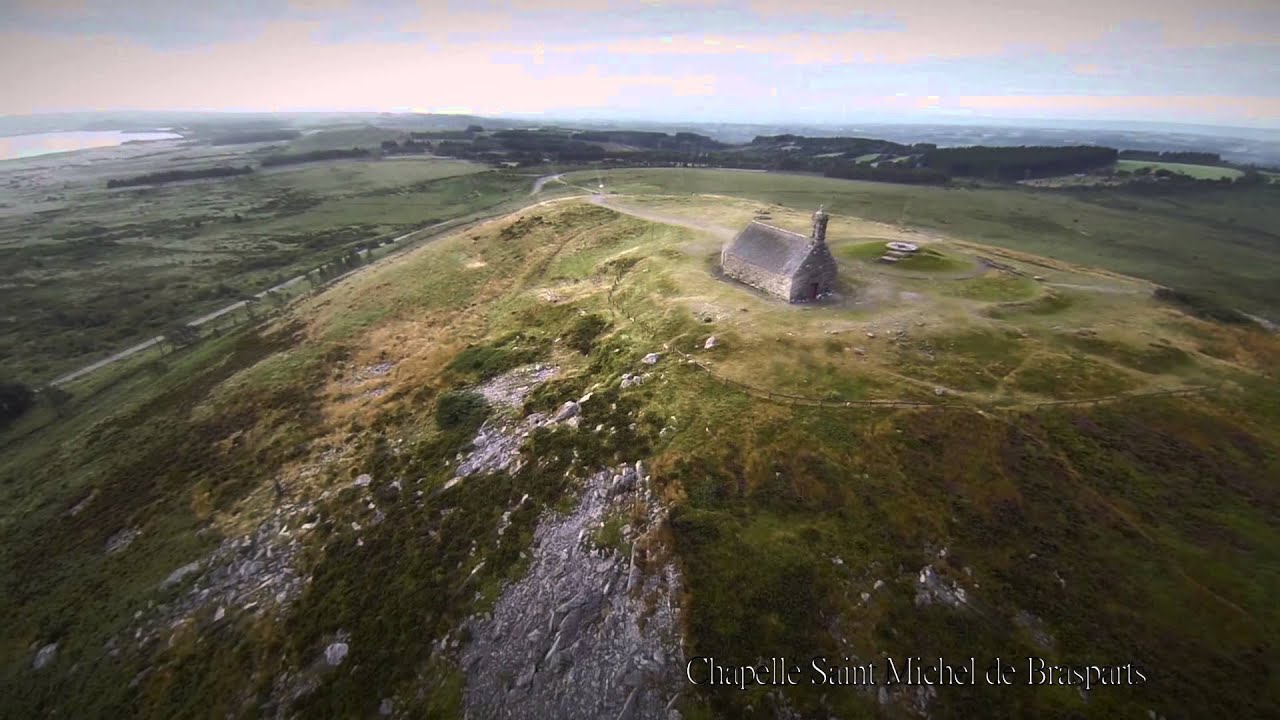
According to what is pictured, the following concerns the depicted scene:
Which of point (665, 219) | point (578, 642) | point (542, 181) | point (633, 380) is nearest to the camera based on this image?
point (578, 642)

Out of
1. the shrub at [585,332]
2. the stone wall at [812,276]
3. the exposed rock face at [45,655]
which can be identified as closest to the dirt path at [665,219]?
the stone wall at [812,276]

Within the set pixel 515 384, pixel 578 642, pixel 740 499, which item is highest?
pixel 740 499

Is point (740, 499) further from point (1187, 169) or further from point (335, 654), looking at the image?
point (1187, 169)

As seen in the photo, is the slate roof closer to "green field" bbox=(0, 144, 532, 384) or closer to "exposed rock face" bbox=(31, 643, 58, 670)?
"exposed rock face" bbox=(31, 643, 58, 670)

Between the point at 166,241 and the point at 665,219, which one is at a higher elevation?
the point at 665,219

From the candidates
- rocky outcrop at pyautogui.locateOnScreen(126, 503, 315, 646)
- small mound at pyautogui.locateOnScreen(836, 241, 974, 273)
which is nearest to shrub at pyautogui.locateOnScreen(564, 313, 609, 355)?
rocky outcrop at pyautogui.locateOnScreen(126, 503, 315, 646)

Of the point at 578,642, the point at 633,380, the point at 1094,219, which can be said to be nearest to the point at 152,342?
the point at 633,380

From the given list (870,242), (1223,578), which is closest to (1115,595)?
(1223,578)
